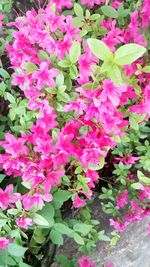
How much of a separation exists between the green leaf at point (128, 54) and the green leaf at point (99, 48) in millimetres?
19

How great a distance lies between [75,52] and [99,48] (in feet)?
0.80

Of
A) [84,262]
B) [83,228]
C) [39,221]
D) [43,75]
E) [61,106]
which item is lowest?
[84,262]

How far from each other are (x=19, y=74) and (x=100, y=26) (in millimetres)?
417

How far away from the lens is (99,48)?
2.70 feet

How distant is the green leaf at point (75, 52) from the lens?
40.7 inches

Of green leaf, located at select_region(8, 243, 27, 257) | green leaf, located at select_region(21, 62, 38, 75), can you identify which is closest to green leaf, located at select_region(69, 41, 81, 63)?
green leaf, located at select_region(21, 62, 38, 75)

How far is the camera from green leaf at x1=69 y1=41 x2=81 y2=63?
103cm

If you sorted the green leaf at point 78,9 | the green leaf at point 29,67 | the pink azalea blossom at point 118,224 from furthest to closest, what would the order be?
the pink azalea blossom at point 118,224
the green leaf at point 78,9
the green leaf at point 29,67

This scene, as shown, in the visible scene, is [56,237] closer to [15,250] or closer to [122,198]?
[15,250]

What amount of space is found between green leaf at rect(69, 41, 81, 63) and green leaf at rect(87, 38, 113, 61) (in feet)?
0.69

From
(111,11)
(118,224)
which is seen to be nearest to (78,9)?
(111,11)

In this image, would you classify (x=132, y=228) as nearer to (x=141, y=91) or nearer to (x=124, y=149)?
(x=124, y=149)

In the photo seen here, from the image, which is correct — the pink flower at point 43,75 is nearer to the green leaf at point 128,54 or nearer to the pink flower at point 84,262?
the green leaf at point 128,54

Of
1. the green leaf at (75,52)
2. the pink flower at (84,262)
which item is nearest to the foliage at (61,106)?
the green leaf at (75,52)
